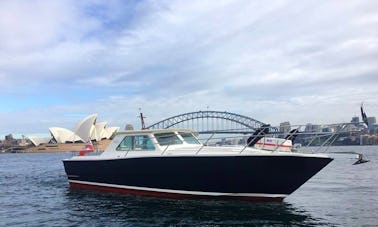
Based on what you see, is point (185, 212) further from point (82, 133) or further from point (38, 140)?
point (38, 140)

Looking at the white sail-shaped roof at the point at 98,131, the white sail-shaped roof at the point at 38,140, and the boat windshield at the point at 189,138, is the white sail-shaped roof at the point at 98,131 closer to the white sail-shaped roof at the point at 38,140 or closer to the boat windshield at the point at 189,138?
the white sail-shaped roof at the point at 38,140

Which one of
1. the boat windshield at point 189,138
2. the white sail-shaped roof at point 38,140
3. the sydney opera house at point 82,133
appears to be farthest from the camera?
the white sail-shaped roof at point 38,140

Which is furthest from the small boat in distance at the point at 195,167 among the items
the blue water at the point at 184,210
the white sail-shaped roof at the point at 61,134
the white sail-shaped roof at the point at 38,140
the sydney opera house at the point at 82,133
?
the white sail-shaped roof at the point at 38,140

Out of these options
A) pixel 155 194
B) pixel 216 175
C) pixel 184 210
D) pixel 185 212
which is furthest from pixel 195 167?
pixel 155 194

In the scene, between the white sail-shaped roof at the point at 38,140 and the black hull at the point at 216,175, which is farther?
the white sail-shaped roof at the point at 38,140

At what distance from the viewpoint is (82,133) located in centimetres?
10894

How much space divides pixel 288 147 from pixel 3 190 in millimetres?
14760

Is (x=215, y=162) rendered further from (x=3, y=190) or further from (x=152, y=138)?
(x=3, y=190)

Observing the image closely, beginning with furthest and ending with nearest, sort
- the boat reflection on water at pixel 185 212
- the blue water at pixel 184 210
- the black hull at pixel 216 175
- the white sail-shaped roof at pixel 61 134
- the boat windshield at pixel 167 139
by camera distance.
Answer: the white sail-shaped roof at pixel 61 134 < the boat windshield at pixel 167 139 < the black hull at pixel 216 175 < the blue water at pixel 184 210 < the boat reflection on water at pixel 185 212

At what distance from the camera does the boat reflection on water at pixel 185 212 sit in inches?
497

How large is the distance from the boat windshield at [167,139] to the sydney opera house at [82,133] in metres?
62.5

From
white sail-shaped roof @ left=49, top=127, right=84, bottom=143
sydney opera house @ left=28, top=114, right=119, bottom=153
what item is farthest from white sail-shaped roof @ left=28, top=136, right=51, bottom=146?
white sail-shaped roof @ left=49, top=127, right=84, bottom=143

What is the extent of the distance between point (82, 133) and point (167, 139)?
95759 millimetres

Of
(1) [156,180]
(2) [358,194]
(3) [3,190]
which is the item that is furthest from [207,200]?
(3) [3,190]
